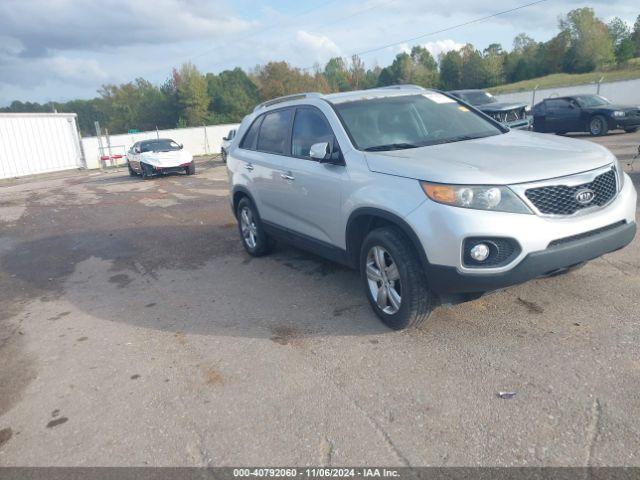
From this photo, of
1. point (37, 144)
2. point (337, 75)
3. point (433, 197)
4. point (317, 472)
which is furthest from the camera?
point (337, 75)

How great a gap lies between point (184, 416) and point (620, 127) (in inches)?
697

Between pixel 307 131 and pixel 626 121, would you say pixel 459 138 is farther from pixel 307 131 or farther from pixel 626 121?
pixel 626 121

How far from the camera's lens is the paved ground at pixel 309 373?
9.23 ft

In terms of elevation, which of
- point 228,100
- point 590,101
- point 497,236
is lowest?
point 497,236

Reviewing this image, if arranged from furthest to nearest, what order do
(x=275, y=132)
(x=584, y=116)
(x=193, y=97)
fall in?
(x=193, y=97) → (x=584, y=116) → (x=275, y=132)

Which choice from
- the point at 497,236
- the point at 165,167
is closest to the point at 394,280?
the point at 497,236

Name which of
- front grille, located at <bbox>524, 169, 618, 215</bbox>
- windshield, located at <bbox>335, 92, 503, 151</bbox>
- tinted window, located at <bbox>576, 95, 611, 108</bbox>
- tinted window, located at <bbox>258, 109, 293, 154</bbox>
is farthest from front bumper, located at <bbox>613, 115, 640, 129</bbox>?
front grille, located at <bbox>524, 169, 618, 215</bbox>

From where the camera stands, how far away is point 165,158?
59.9 feet

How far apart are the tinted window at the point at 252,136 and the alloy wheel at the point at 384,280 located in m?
2.62

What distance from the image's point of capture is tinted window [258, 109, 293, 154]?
544cm

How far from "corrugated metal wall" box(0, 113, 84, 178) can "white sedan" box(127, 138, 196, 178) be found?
534 inches

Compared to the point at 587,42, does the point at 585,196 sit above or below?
below

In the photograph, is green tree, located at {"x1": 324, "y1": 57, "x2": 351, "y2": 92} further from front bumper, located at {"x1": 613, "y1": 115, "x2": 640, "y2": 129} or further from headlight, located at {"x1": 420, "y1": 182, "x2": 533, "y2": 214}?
headlight, located at {"x1": 420, "y1": 182, "x2": 533, "y2": 214}

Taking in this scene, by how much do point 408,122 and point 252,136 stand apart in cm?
221
